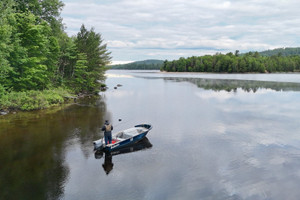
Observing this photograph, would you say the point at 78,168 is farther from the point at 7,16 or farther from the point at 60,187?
the point at 7,16

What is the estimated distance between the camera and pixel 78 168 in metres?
17.9

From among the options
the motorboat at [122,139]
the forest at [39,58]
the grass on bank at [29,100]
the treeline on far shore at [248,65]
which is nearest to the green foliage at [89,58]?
the forest at [39,58]

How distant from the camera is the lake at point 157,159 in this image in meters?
14.8

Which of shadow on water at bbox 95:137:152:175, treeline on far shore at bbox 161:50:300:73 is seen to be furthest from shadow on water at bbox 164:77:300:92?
treeline on far shore at bbox 161:50:300:73

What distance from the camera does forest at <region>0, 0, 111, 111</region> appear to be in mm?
34188

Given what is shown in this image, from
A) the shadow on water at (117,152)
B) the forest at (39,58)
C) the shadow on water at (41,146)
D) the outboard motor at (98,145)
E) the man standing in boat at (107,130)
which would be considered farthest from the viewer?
the forest at (39,58)

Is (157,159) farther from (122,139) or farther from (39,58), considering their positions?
(39,58)

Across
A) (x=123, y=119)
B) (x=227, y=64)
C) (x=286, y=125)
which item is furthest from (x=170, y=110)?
(x=227, y=64)

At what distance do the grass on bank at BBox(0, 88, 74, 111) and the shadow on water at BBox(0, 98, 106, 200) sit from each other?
1.85 meters

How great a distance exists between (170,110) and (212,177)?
2402 cm

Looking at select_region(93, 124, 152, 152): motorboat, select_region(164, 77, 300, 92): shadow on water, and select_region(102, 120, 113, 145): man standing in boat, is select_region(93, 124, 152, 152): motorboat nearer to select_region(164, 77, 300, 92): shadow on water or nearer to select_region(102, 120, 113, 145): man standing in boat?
select_region(102, 120, 113, 145): man standing in boat

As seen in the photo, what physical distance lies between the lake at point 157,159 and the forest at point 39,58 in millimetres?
5481

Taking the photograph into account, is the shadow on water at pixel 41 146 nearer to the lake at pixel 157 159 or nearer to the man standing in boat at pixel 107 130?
the lake at pixel 157 159

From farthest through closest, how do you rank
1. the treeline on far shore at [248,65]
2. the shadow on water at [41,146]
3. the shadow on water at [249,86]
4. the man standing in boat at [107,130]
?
the treeline on far shore at [248,65]
the shadow on water at [249,86]
the man standing in boat at [107,130]
the shadow on water at [41,146]
